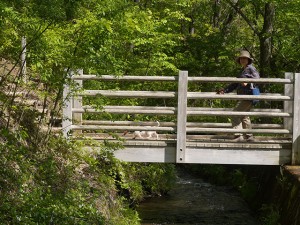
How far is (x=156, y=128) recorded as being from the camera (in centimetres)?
1033

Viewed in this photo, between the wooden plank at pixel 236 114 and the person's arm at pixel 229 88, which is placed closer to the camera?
the wooden plank at pixel 236 114

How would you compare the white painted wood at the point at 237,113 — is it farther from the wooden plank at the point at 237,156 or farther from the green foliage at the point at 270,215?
the green foliage at the point at 270,215

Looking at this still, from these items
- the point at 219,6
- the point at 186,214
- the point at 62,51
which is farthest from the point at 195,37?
the point at 62,51

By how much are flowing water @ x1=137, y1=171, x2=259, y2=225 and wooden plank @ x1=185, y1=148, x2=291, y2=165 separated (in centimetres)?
204

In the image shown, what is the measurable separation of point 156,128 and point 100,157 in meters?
1.10

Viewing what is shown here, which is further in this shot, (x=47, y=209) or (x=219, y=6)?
(x=219, y=6)

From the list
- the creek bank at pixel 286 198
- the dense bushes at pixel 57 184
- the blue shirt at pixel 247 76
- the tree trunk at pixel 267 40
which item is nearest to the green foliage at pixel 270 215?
the creek bank at pixel 286 198

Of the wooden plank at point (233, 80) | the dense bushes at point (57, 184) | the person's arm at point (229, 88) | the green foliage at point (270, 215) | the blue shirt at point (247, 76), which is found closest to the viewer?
the dense bushes at point (57, 184)

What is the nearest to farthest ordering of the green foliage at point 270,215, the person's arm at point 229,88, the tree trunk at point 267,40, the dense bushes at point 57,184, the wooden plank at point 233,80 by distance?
1. the dense bushes at point 57,184
2. the wooden plank at point 233,80
3. the green foliage at point 270,215
4. the person's arm at point 229,88
5. the tree trunk at point 267,40

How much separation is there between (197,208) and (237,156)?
3.93 meters

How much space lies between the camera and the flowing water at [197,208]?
12.6 meters

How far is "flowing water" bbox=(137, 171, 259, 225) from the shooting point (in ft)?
41.4

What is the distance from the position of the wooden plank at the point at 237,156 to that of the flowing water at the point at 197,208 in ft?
6.71

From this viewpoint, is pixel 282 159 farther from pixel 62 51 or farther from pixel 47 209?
pixel 47 209
